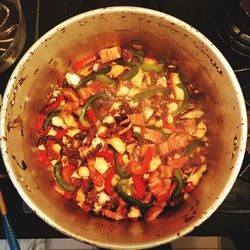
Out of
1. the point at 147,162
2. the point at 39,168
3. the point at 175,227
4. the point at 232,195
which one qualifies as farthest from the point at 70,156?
the point at 232,195

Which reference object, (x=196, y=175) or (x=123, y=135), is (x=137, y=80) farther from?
(x=196, y=175)

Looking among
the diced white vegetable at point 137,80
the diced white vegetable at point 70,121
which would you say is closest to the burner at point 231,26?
the diced white vegetable at point 137,80

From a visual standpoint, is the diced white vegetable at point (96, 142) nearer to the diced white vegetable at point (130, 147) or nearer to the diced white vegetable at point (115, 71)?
the diced white vegetable at point (130, 147)

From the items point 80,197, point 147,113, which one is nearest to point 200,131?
point 147,113

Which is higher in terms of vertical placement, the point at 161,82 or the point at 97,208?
the point at 161,82

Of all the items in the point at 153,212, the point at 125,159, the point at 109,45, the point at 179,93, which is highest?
the point at 109,45

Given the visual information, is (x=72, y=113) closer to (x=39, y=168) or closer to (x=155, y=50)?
(x=39, y=168)
